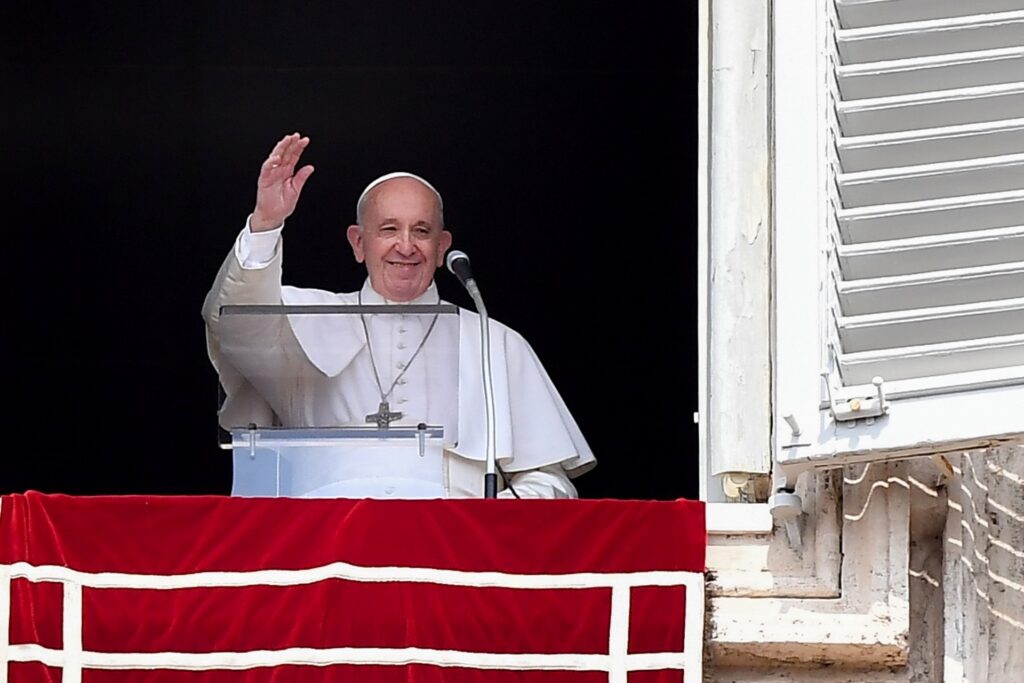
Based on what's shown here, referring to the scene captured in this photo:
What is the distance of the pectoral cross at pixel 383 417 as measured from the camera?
494 cm

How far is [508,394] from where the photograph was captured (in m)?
5.50

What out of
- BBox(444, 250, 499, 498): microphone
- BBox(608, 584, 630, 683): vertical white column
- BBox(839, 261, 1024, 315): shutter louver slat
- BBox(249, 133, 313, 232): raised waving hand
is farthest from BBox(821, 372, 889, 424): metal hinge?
BBox(249, 133, 313, 232): raised waving hand

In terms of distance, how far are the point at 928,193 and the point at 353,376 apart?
1416mm

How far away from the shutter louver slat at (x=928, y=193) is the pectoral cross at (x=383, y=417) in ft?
3.42

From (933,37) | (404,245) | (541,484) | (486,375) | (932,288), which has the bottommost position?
(541,484)

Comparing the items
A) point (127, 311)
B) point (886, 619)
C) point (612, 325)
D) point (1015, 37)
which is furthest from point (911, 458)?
point (127, 311)

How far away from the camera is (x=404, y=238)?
5559 mm

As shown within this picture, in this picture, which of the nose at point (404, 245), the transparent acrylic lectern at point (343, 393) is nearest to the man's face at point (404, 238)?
the nose at point (404, 245)

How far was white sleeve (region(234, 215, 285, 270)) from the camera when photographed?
5.16 metres

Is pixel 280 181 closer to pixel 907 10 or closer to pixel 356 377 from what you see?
pixel 356 377

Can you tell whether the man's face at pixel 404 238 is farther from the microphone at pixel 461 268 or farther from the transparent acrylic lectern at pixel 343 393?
the microphone at pixel 461 268

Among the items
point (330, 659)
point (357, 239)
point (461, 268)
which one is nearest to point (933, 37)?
point (461, 268)

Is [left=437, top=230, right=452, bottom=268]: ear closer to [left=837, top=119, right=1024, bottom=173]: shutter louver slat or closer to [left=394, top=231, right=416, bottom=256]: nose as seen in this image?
[left=394, top=231, right=416, bottom=256]: nose

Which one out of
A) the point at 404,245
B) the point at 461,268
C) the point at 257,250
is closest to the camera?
the point at 461,268
